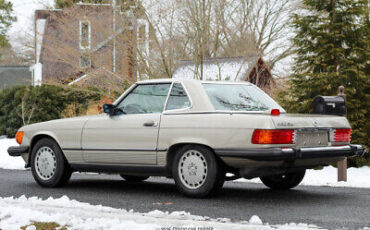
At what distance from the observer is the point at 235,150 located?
6.71 metres

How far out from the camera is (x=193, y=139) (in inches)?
277

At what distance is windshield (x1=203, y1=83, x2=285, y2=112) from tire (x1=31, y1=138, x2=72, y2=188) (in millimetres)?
2537

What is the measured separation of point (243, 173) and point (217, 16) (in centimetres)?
980

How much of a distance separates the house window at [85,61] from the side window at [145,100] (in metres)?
8.68

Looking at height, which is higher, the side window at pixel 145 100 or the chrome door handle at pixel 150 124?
the side window at pixel 145 100

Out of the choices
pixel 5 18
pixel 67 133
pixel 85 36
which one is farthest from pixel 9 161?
pixel 5 18

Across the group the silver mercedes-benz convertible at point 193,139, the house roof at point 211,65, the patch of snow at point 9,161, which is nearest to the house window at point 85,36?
the house roof at point 211,65

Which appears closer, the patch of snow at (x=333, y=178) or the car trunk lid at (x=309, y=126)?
the car trunk lid at (x=309, y=126)

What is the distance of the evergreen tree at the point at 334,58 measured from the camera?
12.9m

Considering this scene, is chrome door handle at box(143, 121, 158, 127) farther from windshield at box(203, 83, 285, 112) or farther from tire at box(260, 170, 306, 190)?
tire at box(260, 170, 306, 190)

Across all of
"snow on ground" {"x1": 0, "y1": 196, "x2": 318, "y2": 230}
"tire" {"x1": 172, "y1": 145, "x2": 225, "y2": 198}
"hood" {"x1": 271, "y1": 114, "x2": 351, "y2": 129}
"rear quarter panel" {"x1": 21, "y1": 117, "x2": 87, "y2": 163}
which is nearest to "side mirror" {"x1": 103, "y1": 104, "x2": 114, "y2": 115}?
"rear quarter panel" {"x1": 21, "y1": 117, "x2": 87, "y2": 163}

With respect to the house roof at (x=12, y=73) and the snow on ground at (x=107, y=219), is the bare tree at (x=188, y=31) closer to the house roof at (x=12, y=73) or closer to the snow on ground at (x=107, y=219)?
the snow on ground at (x=107, y=219)

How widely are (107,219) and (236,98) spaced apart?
2.75 meters

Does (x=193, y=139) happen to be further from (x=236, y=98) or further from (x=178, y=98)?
(x=236, y=98)
